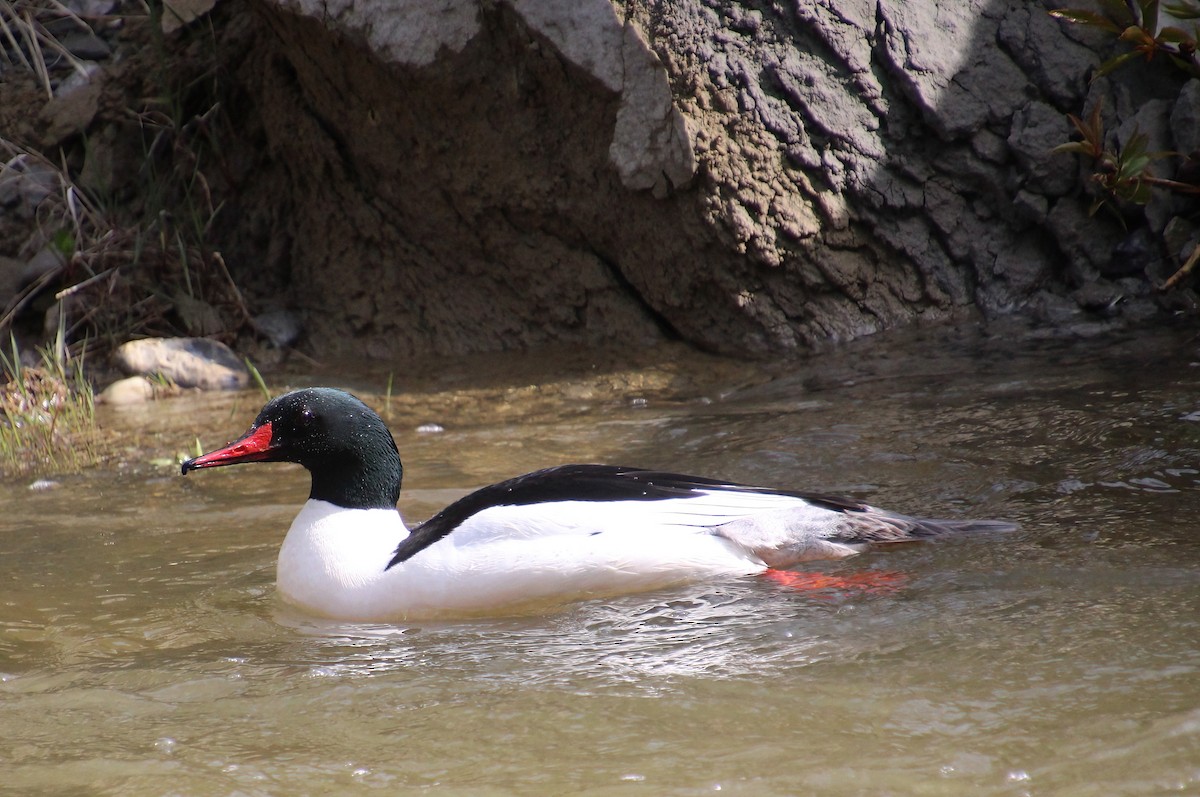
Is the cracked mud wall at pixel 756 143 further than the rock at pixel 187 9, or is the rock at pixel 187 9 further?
the rock at pixel 187 9

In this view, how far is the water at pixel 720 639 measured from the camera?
2381 millimetres

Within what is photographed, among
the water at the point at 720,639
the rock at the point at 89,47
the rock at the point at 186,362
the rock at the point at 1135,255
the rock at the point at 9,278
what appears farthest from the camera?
the rock at the point at 89,47

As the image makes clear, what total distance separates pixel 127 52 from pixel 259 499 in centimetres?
445

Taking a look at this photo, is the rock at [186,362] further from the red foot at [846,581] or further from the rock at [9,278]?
the red foot at [846,581]

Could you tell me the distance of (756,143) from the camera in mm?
6469

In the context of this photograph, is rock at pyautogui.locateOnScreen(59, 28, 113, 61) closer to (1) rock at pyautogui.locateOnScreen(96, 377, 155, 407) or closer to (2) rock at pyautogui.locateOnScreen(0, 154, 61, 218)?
(2) rock at pyautogui.locateOnScreen(0, 154, 61, 218)

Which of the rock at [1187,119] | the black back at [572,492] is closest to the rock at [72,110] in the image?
the black back at [572,492]

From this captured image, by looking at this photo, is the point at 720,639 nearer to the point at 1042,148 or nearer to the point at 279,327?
the point at 1042,148

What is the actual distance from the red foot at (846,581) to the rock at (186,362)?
178 inches

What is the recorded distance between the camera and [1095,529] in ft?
11.9

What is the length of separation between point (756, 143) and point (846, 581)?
3.48m

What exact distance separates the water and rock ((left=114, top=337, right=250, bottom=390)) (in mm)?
1766

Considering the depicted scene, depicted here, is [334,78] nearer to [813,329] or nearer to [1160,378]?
[813,329]

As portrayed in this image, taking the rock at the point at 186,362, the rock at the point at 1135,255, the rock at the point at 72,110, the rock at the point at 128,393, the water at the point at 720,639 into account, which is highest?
the rock at the point at 72,110
